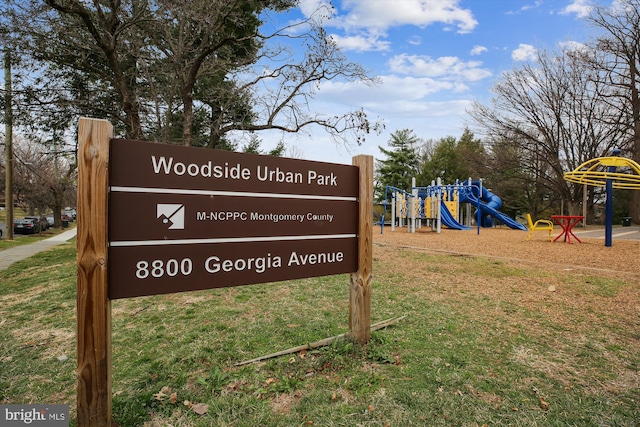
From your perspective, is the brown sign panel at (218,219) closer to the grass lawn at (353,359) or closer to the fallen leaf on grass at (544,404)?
the grass lawn at (353,359)

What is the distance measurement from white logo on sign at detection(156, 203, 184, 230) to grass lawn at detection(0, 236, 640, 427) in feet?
3.59

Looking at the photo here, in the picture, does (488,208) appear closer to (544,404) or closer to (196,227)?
(544,404)

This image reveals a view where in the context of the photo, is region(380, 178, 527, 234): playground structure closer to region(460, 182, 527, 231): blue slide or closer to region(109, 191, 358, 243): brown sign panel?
region(460, 182, 527, 231): blue slide

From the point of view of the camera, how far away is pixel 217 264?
2176 mm

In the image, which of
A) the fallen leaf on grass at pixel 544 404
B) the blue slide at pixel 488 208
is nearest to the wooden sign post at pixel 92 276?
the fallen leaf on grass at pixel 544 404

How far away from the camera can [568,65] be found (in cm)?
2042

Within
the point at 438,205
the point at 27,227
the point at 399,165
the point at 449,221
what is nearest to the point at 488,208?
the point at 449,221

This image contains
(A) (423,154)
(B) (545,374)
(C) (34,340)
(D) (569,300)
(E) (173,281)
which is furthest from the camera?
(A) (423,154)

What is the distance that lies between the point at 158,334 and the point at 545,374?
3234mm

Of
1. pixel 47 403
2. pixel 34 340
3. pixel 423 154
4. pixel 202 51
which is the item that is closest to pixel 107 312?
pixel 47 403

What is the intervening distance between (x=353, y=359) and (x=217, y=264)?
51.1 inches

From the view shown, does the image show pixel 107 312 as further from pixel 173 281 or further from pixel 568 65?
pixel 568 65

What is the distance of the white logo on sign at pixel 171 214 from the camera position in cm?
198

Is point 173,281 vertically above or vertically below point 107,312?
above
